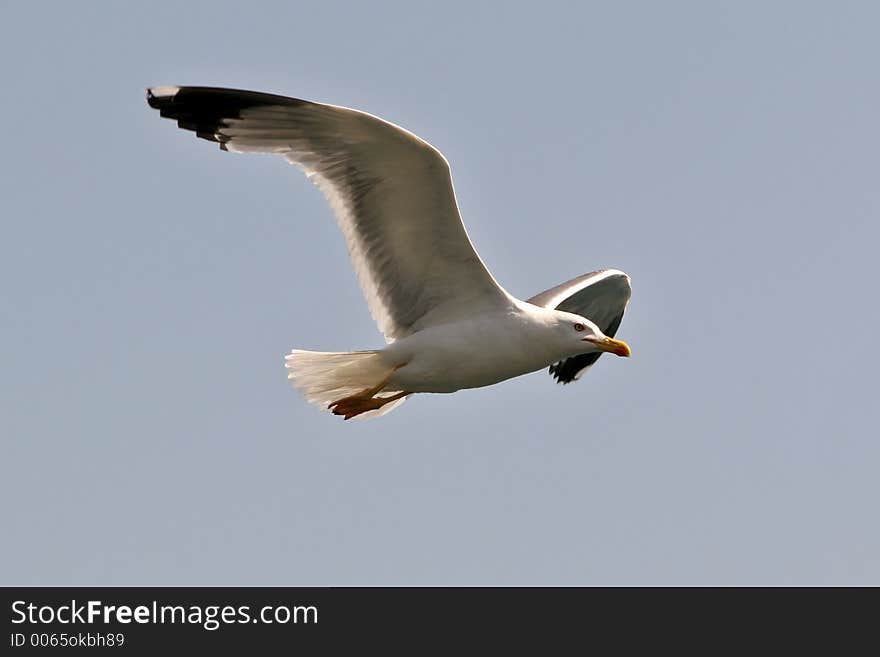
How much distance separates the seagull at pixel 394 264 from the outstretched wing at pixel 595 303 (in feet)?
8.45

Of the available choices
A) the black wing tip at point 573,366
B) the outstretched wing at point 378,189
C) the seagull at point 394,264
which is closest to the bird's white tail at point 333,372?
the seagull at point 394,264

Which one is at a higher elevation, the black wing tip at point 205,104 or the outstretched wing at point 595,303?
the outstretched wing at point 595,303

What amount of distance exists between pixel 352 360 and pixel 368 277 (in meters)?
Result: 0.69

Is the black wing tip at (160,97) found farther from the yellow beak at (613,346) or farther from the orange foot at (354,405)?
the yellow beak at (613,346)

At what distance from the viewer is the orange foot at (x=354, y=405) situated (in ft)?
38.1

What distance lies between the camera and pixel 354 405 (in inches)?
460

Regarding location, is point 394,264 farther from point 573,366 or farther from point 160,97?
point 573,366

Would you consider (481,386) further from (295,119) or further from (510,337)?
(295,119)

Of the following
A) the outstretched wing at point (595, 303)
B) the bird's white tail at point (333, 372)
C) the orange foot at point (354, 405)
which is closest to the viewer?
the bird's white tail at point (333, 372)

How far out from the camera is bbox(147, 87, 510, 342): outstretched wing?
1034 centimetres

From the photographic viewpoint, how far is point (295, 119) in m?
10.5

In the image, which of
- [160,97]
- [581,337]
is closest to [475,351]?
[581,337]
